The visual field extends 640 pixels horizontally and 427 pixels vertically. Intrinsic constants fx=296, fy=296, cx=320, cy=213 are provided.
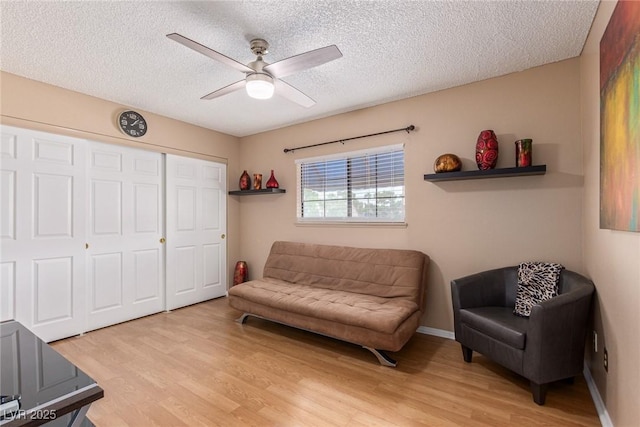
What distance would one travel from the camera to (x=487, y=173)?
2600 mm

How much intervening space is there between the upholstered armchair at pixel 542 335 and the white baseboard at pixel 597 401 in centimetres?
14

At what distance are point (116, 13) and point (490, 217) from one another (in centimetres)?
335

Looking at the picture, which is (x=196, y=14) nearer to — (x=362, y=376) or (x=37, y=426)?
(x=37, y=426)

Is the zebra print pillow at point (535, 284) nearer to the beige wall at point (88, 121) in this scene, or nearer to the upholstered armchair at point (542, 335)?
the upholstered armchair at point (542, 335)

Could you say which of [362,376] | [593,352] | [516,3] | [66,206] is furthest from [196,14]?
[593,352]

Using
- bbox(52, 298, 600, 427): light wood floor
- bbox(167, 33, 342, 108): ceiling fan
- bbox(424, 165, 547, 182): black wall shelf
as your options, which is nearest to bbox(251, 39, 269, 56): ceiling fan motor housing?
bbox(167, 33, 342, 108): ceiling fan

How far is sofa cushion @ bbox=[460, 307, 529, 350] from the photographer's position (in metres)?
1.99

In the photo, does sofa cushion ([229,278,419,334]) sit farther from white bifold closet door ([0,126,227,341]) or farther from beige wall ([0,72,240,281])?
beige wall ([0,72,240,281])

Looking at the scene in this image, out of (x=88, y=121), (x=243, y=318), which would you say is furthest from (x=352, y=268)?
(x=88, y=121)

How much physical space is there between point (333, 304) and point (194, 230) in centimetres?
246

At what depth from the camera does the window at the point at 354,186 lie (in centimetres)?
340

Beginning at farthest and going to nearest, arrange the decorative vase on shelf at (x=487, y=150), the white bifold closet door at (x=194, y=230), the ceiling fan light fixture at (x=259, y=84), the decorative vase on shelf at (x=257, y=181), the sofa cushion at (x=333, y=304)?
the decorative vase on shelf at (x=257, y=181)
the white bifold closet door at (x=194, y=230)
the decorative vase on shelf at (x=487, y=150)
the sofa cushion at (x=333, y=304)
the ceiling fan light fixture at (x=259, y=84)

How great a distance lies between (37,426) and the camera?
1.04 metres

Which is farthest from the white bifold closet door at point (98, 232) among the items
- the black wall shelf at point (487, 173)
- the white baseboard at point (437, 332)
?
the black wall shelf at point (487, 173)
